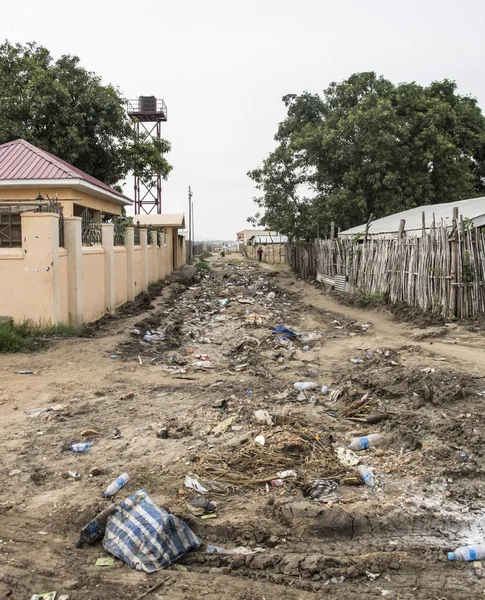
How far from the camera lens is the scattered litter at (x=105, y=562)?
3.20 m

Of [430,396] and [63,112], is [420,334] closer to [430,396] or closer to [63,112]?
[430,396]

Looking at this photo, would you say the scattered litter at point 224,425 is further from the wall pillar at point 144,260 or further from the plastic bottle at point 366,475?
the wall pillar at point 144,260

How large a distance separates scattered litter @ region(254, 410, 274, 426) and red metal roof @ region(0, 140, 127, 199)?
10.3 metres

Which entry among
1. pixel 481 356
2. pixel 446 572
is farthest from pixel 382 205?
pixel 446 572

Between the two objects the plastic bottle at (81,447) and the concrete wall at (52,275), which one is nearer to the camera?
the plastic bottle at (81,447)

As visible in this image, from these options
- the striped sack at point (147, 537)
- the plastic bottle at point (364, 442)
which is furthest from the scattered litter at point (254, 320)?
the striped sack at point (147, 537)

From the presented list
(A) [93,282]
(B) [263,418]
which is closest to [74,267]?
(A) [93,282]

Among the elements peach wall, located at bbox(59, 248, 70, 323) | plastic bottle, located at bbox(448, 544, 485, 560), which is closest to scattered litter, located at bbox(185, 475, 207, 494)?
plastic bottle, located at bbox(448, 544, 485, 560)

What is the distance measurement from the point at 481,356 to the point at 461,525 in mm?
4880

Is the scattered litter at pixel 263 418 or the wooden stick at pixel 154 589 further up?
the scattered litter at pixel 263 418

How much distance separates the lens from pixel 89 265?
36.2 feet

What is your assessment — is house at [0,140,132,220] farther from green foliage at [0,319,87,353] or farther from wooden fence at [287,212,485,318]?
wooden fence at [287,212,485,318]

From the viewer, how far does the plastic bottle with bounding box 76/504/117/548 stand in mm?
3424

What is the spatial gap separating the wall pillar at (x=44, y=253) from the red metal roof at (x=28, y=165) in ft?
17.4
